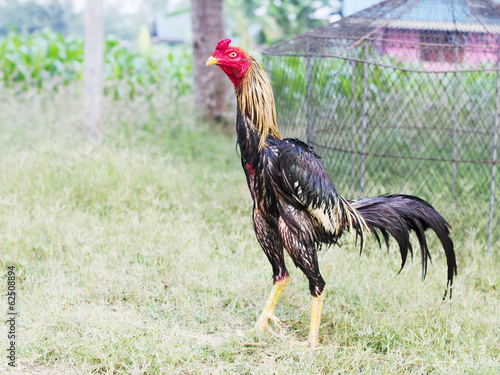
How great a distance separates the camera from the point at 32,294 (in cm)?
345

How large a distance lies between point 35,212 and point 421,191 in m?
3.79

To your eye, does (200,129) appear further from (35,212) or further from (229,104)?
(35,212)

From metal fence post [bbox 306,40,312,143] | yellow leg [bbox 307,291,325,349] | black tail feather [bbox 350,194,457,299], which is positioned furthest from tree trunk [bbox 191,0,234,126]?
yellow leg [bbox 307,291,325,349]

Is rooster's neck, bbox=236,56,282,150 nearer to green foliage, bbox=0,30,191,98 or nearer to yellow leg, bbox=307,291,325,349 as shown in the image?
yellow leg, bbox=307,291,325,349

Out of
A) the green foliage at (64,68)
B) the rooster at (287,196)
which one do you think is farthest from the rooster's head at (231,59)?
the green foliage at (64,68)

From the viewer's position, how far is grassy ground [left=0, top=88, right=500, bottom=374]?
2879mm

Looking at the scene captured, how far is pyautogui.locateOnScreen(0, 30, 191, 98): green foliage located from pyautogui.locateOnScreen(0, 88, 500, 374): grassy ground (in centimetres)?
302

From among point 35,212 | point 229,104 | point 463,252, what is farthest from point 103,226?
point 229,104

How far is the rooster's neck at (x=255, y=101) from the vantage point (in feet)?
9.11

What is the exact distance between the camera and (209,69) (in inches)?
302

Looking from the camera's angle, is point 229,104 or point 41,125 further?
point 229,104

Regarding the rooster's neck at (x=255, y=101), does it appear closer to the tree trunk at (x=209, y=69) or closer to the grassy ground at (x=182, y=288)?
the grassy ground at (x=182, y=288)

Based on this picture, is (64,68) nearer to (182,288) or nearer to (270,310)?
(182,288)

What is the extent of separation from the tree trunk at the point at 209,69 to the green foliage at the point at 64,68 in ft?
2.75
